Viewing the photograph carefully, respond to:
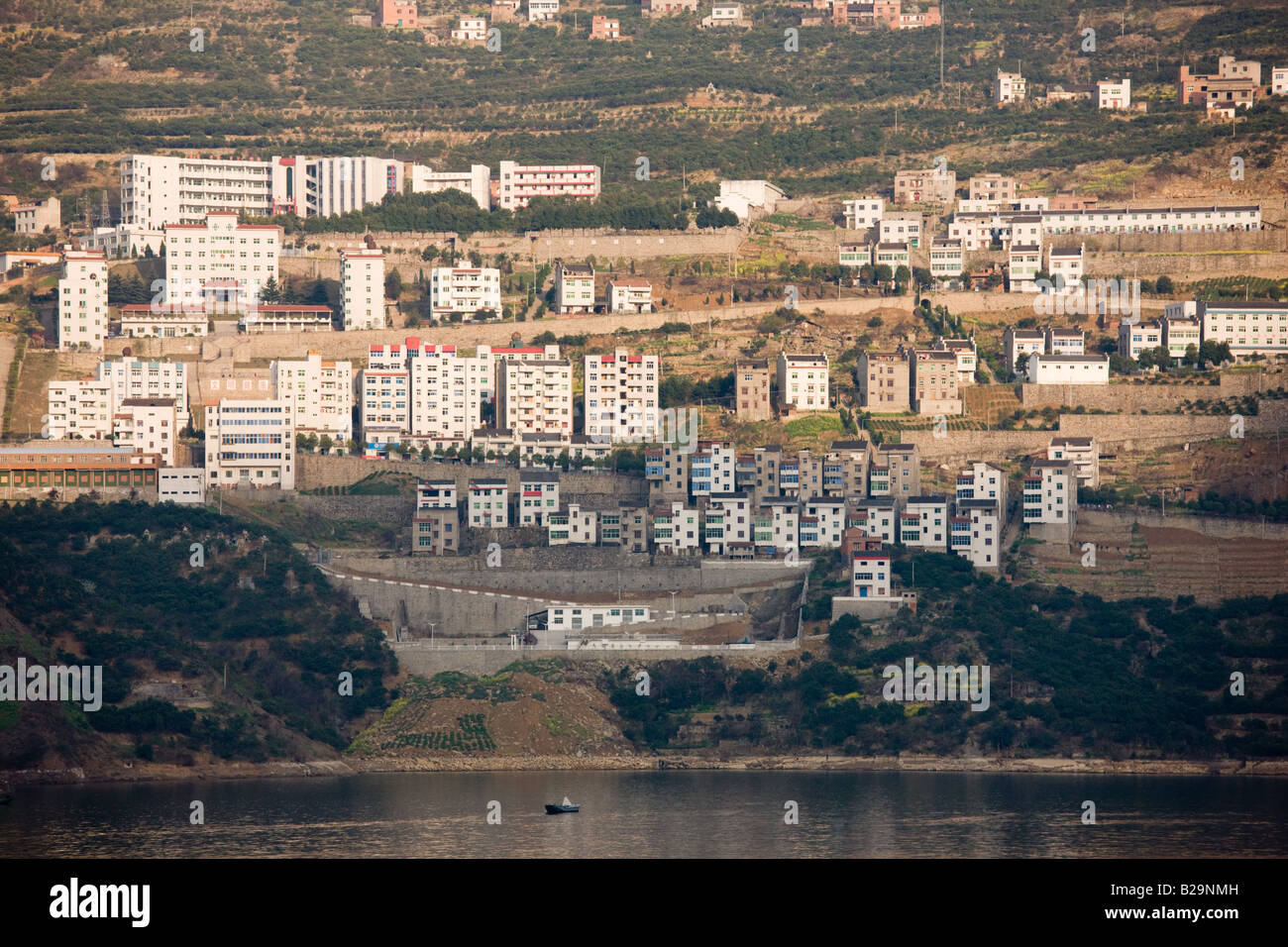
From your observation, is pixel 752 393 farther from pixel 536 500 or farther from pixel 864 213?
pixel 864 213

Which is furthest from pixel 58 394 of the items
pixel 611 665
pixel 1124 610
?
pixel 1124 610

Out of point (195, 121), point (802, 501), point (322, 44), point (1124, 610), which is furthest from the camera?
point (322, 44)

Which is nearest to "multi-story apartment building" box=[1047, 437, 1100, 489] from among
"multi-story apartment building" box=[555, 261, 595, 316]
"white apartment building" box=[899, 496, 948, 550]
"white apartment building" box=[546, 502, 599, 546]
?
"white apartment building" box=[899, 496, 948, 550]

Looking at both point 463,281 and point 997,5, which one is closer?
point 463,281

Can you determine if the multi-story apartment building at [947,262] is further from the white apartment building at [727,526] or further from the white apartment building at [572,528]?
the white apartment building at [572,528]

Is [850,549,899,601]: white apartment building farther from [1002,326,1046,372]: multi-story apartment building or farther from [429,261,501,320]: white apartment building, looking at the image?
[429,261,501,320]: white apartment building

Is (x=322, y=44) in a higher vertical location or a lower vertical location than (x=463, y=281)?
higher

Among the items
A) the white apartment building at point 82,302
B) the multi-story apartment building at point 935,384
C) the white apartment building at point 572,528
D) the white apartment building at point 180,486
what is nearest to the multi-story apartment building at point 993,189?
the multi-story apartment building at point 935,384

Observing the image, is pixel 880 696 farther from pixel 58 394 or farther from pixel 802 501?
pixel 58 394
